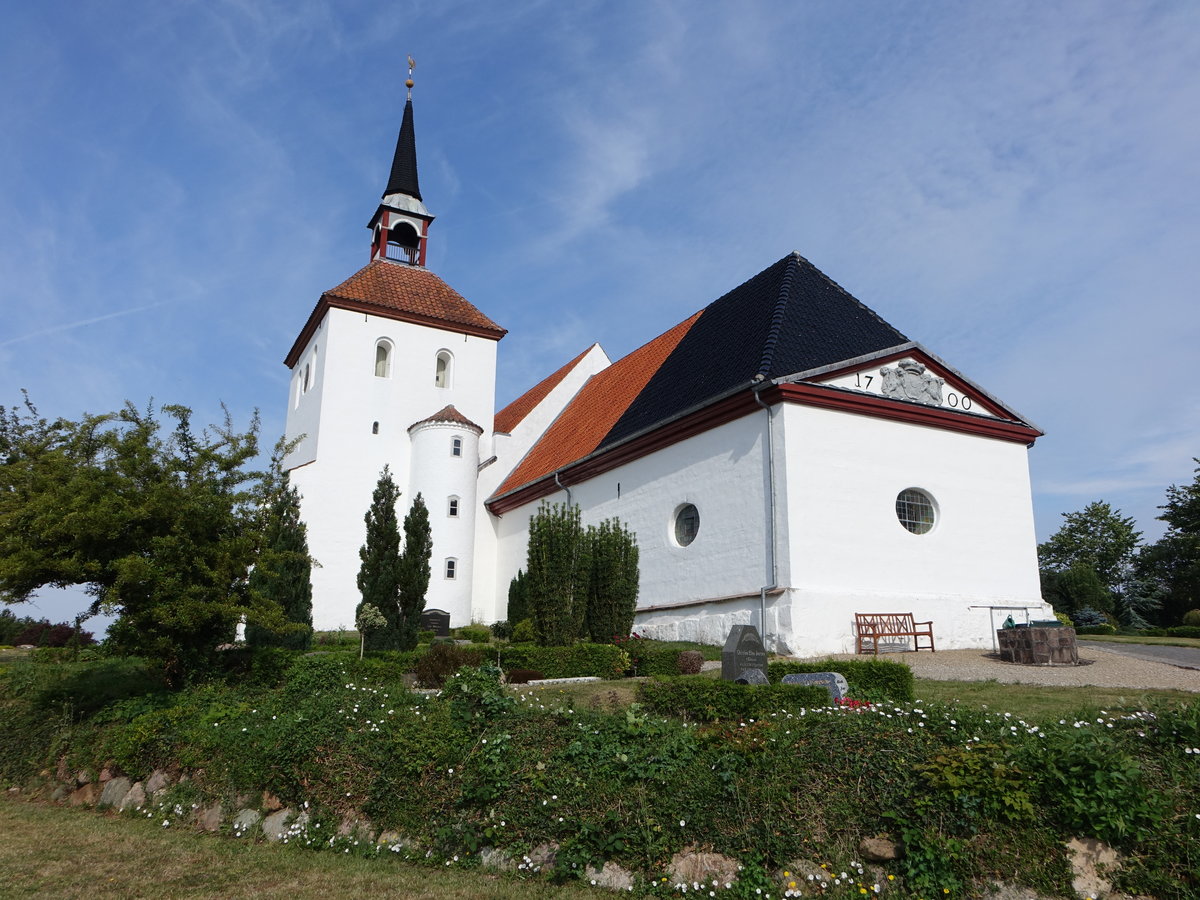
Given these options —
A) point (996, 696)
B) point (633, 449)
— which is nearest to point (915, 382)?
point (633, 449)

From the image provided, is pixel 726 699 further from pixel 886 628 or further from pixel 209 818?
pixel 886 628

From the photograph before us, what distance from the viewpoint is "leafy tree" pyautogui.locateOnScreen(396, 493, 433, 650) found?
740 inches

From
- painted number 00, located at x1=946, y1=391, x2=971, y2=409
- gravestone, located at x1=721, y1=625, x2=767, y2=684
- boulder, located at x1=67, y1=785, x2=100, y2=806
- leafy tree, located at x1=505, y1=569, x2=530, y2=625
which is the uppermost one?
painted number 00, located at x1=946, y1=391, x2=971, y2=409

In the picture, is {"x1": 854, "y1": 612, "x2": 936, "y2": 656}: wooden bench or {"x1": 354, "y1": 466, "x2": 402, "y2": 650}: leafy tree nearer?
{"x1": 854, "y1": 612, "x2": 936, "y2": 656}: wooden bench

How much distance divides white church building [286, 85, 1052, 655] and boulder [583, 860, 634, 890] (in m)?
8.90

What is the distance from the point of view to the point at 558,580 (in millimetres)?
15391

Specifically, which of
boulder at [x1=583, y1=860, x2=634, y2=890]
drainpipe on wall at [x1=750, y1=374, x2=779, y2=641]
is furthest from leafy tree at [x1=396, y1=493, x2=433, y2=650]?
boulder at [x1=583, y1=860, x2=634, y2=890]

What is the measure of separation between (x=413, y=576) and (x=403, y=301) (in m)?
11.4

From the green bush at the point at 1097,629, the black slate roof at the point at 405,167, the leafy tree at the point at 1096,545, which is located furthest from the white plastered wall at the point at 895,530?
the leafy tree at the point at 1096,545

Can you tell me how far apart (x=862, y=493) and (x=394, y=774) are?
11337 mm

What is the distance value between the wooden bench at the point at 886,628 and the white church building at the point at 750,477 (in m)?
0.20

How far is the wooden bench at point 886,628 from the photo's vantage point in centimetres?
1511

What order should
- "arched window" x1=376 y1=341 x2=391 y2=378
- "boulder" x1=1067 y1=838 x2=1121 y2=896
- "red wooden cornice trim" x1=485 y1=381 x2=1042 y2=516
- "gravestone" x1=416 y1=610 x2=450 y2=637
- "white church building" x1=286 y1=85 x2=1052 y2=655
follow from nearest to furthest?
"boulder" x1=1067 y1=838 x2=1121 y2=896 → "white church building" x1=286 y1=85 x2=1052 y2=655 → "red wooden cornice trim" x1=485 y1=381 x2=1042 y2=516 → "gravestone" x1=416 y1=610 x2=450 y2=637 → "arched window" x1=376 y1=341 x2=391 y2=378

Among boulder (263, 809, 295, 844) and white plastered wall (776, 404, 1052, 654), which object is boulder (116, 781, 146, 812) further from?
white plastered wall (776, 404, 1052, 654)
